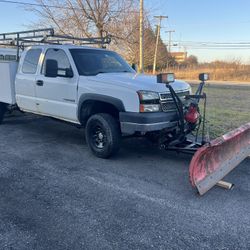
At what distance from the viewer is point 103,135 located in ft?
17.6

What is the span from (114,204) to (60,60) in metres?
3.45

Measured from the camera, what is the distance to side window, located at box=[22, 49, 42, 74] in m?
6.60

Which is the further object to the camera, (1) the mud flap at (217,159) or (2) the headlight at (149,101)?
(2) the headlight at (149,101)

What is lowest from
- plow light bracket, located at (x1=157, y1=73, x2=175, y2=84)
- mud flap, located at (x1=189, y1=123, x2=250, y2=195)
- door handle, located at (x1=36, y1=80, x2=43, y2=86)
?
mud flap, located at (x1=189, y1=123, x2=250, y2=195)

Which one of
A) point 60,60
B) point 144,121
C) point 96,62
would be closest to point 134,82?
point 144,121

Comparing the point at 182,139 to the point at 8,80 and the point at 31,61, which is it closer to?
the point at 31,61

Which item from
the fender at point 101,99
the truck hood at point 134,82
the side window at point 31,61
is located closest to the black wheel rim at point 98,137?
the fender at point 101,99

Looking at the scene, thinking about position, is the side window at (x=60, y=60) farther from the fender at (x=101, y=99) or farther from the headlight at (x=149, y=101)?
the headlight at (x=149, y=101)

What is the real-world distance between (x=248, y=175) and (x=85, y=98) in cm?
303

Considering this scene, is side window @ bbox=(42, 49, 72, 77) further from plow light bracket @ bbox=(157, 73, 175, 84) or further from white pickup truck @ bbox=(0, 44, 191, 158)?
plow light bracket @ bbox=(157, 73, 175, 84)

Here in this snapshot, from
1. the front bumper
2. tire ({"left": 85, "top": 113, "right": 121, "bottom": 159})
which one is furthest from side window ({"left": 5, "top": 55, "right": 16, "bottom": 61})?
the front bumper

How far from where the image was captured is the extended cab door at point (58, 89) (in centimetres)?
575

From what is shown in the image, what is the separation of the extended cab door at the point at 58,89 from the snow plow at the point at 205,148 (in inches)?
74.1

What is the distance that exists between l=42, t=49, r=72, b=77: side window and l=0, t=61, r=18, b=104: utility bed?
46.5 inches
